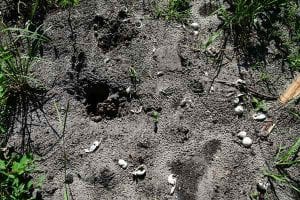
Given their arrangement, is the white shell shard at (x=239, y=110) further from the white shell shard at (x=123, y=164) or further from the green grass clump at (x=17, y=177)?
the green grass clump at (x=17, y=177)

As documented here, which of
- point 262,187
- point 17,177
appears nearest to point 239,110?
point 262,187

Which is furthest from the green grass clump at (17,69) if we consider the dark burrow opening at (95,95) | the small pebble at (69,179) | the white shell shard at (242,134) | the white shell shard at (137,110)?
the white shell shard at (242,134)

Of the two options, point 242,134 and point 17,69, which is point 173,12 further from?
point 17,69

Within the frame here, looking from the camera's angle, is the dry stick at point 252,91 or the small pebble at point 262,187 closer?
the small pebble at point 262,187

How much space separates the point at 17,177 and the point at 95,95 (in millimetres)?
653

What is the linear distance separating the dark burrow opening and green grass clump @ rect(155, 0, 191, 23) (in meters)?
0.57

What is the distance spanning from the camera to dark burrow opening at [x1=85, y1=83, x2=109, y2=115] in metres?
2.70

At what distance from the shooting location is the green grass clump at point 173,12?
9.17ft

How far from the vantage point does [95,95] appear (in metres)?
2.72

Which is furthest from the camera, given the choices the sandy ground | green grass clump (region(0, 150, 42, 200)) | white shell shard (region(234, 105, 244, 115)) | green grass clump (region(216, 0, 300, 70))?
green grass clump (region(216, 0, 300, 70))

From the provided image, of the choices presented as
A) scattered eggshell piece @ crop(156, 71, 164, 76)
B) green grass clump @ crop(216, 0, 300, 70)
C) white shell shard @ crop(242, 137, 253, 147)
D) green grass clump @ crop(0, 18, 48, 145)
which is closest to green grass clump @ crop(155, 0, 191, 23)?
green grass clump @ crop(216, 0, 300, 70)

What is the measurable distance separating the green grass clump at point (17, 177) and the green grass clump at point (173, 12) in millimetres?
1170

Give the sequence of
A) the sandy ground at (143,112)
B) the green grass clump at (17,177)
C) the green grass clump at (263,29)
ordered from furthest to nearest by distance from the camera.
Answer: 1. the green grass clump at (263,29)
2. the sandy ground at (143,112)
3. the green grass clump at (17,177)

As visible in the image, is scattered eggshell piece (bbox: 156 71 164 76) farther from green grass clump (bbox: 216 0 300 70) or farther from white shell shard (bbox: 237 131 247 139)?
white shell shard (bbox: 237 131 247 139)
